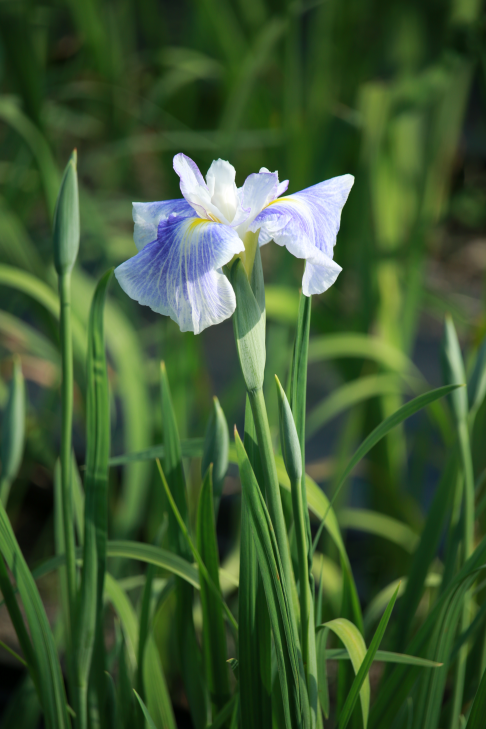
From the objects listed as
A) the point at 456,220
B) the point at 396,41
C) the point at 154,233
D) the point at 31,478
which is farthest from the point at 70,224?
the point at 456,220

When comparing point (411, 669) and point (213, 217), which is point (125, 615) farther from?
point (213, 217)

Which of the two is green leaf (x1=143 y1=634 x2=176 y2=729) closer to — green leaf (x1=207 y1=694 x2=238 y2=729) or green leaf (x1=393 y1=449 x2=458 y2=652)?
green leaf (x1=207 y1=694 x2=238 y2=729)

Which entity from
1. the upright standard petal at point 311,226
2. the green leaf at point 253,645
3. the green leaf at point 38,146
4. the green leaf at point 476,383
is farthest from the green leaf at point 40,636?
the green leaf at point 38,146

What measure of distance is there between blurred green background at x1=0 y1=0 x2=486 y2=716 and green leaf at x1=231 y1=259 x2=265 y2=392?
1.08ft

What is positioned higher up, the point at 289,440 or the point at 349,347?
the point at 349,347

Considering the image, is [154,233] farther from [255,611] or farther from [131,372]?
[131,372]

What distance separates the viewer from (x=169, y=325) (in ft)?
2.69

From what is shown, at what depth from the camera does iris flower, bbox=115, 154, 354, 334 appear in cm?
25

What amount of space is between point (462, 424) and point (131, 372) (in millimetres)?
457

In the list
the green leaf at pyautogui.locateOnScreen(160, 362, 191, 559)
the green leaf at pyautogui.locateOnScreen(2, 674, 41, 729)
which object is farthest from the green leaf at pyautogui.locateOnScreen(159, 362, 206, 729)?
the green leaf at pyautogui.locateOnScreen(2, 674, 41, 729)

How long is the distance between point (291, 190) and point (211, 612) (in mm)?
641

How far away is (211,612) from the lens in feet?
1.23

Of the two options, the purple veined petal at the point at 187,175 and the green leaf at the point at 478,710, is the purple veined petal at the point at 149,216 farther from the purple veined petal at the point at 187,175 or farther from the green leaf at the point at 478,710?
the green leaf at the point at 478,710

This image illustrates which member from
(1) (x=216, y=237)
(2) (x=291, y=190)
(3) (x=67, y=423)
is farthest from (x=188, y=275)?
(2) (x=291, y=190)
